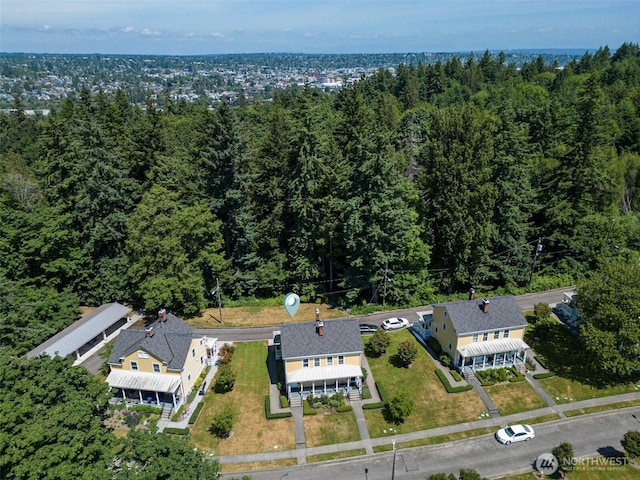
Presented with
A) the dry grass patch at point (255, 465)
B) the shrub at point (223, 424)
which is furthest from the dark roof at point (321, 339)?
the dry grass patch at point (255, 465)

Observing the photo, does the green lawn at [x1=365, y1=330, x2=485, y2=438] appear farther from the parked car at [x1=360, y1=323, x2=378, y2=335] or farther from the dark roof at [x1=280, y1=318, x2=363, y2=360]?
the dark roof at [x1=280, y1=318, x2=363, y2=360]

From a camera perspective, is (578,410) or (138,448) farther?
(578,410)

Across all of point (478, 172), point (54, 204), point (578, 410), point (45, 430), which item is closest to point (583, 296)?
point (578, 410)

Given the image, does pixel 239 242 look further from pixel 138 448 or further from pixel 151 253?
pixel 138 448

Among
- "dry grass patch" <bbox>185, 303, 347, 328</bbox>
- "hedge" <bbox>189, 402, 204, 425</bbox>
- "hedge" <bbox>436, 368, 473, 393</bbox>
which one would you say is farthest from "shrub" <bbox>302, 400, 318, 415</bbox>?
"dry grass patch" <bbox>185, 303, 347, 328</bbox>

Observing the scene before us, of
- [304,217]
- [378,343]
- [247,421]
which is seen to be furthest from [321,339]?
[304,217]

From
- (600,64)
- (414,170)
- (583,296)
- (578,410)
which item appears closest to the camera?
(578,410)

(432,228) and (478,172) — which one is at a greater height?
(478,172)

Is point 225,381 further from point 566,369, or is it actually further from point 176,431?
point 566,369
